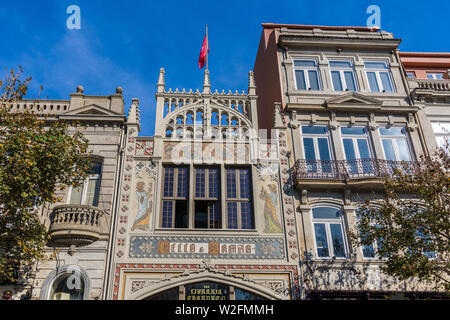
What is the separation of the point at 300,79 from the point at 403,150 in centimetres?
687

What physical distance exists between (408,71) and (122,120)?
63.5ft

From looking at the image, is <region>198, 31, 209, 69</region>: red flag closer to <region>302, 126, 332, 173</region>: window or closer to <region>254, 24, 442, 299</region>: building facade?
<region>254, 24, 442, 299</region>: building facade

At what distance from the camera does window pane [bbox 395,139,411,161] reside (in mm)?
20087

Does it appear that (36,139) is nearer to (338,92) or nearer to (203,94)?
(203,94)

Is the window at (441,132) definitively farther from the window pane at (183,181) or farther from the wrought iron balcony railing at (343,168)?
the window pane at (183,181)

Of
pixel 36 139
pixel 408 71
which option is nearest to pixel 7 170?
pixel 36 139

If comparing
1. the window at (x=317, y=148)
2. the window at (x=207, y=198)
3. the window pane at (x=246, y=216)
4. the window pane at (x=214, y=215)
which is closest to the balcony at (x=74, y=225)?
the window at (x=207, y=198)

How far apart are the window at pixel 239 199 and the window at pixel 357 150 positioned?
523cm

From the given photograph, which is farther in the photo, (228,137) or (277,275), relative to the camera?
(228,137)

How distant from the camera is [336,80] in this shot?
2233 cm

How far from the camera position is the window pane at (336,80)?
869 inches

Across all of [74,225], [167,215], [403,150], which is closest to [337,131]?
[403,150]
